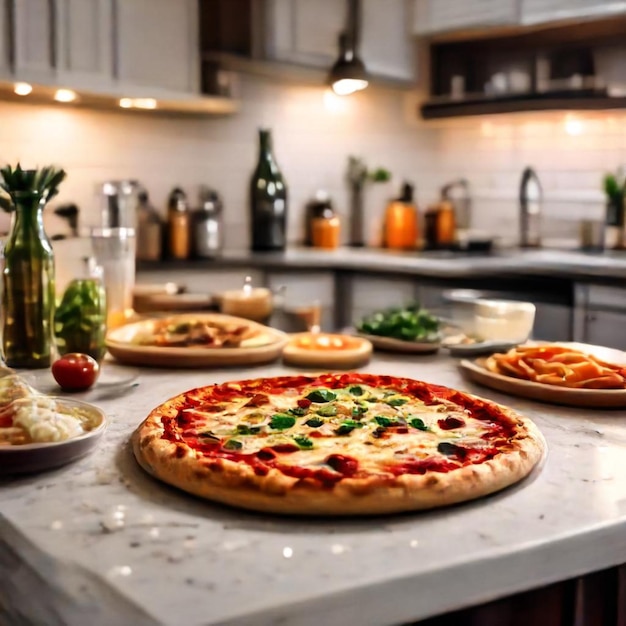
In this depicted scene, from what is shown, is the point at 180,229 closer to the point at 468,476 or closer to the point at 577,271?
the point at 577,271

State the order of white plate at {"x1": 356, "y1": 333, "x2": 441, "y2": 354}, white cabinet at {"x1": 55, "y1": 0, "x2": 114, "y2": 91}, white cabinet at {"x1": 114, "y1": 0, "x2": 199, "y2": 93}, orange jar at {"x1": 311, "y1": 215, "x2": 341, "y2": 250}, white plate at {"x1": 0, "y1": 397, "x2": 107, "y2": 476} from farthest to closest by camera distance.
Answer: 1. orange jar at {"x1": 311, "y1": 215, "x2": 341, "y2": 250}
2. white cabinet at {"x1": 114, "y1": 0, "x2": 199, "y2": 93}
3. white cabinet at {"x1": 55, "y1": 0, "x2": 114, "y2": 91}
4. white plate at {"x1": 356, "y1": 333, "x2": 441, "y2": 354}
5. white plate at {"x1": 0, "y1": 397, "x2": 107, "y2": 476}

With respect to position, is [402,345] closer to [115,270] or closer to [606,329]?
[115,270]

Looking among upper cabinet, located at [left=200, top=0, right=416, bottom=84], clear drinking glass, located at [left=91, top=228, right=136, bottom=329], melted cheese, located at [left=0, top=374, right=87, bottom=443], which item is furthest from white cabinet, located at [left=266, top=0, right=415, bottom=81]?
melted cheese, located at [left=0, top=374, right=87, bottom=443]

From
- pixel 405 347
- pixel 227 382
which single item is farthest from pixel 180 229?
pixel 227 382

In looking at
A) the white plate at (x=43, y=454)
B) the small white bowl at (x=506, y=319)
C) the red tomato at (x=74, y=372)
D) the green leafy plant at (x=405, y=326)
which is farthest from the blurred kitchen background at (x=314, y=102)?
the white plate at (x=43, y=454)

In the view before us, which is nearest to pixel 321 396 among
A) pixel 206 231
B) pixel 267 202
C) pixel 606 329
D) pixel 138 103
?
pixel 606 329

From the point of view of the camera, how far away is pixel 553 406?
144 cm

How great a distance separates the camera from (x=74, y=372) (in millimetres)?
1475

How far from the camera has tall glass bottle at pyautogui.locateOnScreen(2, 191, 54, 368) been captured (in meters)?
1.63

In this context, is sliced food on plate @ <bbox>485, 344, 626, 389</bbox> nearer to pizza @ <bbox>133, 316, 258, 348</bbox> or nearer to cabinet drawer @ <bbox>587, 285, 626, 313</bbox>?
pizza @ <bbox>133, 316, 258, 348</bbox>

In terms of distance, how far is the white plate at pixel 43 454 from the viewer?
1057 mm

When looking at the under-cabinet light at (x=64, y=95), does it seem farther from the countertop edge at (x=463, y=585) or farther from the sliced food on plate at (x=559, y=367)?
the countertop edge at (x=463, y=585)

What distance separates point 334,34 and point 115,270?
7.94 feet

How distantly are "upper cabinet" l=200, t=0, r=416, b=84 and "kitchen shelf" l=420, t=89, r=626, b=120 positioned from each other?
29cm
